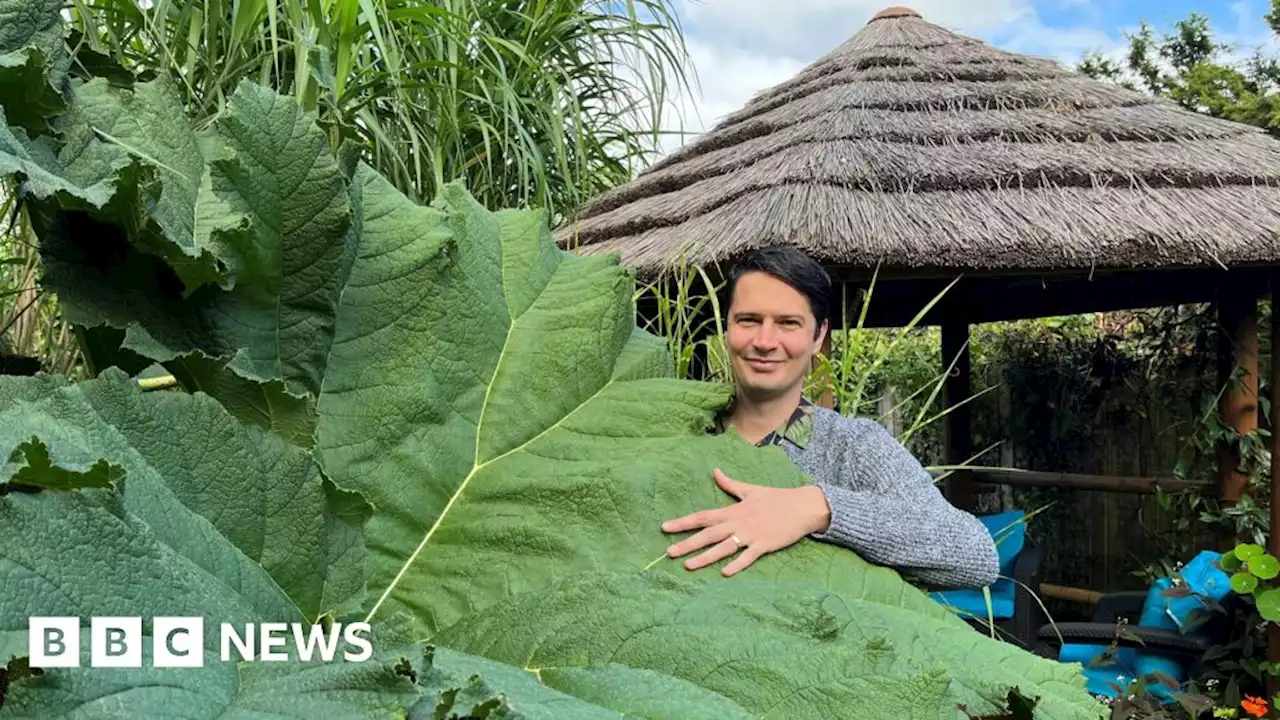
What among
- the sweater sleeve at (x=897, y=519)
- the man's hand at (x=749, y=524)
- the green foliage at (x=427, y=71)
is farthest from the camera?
the green foliage at (x=427, y=71)

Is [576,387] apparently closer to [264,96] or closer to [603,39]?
[264,96]

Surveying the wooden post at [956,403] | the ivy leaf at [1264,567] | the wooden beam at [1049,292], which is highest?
the wooden beam at [1049,292]

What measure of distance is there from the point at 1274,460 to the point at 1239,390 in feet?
1.25

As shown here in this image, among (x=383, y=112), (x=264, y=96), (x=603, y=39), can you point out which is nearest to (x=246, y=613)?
(x=264, y=96)

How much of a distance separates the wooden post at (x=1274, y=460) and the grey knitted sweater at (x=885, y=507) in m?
3.29

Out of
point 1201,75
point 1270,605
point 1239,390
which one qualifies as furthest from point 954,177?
point 1201,75

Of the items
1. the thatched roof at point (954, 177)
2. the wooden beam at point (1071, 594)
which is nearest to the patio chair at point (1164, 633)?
the wooden beam at point (1071, 594)

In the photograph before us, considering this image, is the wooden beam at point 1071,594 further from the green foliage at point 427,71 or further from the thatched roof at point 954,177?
the green foliage at point 427,71

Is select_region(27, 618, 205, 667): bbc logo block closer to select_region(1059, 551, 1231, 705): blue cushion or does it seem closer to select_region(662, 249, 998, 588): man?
select_region(662, 249, 998, 588): man

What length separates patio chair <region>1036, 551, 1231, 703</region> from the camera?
3.93 meters

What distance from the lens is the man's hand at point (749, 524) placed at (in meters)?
0.83

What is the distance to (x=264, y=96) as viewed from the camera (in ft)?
2.52

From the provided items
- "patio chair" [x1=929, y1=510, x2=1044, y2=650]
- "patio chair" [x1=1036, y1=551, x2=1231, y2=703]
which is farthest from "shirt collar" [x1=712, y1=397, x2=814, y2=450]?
"patio chair" [x1=1036, y1=551, x2=1231, y2=703]

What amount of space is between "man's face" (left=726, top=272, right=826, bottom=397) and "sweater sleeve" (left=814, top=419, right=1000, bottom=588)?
12cm
